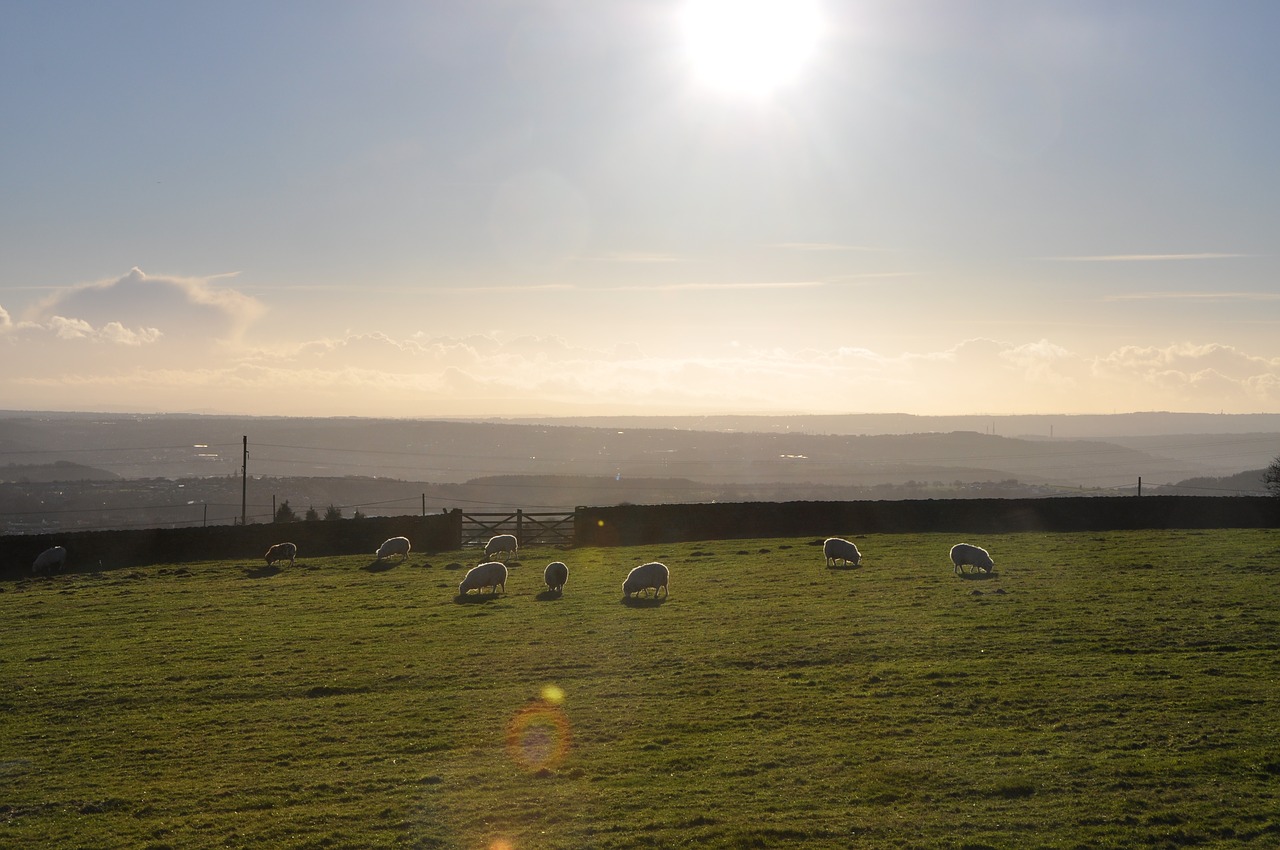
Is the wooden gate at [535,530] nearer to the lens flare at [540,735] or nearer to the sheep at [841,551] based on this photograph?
the sheep at [841,551]

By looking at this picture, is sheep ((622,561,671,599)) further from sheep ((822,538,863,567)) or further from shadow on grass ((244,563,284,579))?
shadow on grass ((244,563,284,579))

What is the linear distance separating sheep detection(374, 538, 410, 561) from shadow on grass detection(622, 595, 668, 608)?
1567 centimetres

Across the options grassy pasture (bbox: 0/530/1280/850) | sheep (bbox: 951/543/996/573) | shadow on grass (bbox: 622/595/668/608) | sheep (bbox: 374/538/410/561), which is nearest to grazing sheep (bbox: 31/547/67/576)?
sheep (bbox: 374/538/410/561)

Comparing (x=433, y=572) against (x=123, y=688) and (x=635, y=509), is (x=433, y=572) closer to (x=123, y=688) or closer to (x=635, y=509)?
(x=635, y=509)

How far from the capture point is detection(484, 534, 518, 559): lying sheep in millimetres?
39469

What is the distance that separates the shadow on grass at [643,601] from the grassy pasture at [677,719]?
1.97ft

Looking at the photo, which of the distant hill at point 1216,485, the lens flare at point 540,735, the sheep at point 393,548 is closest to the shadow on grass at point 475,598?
the sheep at point 393,548

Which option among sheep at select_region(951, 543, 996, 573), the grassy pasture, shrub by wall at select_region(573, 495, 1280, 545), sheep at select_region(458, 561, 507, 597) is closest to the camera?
the grassy pasture

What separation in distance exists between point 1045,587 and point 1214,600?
3.93 meters

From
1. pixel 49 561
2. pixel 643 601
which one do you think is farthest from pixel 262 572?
pixel 643 601

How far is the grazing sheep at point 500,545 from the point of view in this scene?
39.5 m

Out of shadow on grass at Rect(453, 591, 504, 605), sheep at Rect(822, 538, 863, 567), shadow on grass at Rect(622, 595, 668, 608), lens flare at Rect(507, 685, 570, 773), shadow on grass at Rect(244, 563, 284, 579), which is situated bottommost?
shadow on grass at Rect(244, 563, 284, 579)

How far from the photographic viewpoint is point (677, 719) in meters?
14.9

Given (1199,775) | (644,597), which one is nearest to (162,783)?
(1199,775)
